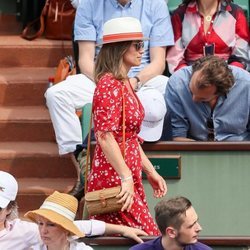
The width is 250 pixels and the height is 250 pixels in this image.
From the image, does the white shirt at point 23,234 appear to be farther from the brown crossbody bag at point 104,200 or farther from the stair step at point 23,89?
the stair step at point 23,89

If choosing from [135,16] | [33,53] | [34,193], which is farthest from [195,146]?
→ [33,53]

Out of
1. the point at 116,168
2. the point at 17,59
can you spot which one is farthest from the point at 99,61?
the point at 17,59

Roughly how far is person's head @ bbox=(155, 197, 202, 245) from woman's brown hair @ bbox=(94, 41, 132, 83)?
0.85m

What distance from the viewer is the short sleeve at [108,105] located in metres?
7.01

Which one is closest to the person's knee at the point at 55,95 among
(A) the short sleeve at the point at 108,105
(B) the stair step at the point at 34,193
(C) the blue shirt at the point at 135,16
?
(C) the blue shirt at the point at 135,16

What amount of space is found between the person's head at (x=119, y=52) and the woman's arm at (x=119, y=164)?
356 mm

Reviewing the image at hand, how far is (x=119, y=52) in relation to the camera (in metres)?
7.16

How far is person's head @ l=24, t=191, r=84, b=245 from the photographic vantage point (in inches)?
261

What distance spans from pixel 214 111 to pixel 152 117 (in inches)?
19.4

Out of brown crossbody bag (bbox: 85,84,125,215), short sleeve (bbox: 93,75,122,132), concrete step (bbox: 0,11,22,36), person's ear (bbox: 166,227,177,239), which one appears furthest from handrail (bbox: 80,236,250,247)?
concrete step (bbox: 0,11,22,36)

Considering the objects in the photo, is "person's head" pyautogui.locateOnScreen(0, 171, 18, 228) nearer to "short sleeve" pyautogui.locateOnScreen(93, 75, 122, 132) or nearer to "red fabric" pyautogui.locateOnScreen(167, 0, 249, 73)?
"short sleeve" pyautogui.locateOnScreen(93, 75, 122, 132)

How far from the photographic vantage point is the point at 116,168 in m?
6.99

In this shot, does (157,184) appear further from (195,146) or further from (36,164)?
(36,164)

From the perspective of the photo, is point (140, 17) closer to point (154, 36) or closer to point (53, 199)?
point (154, 36)
